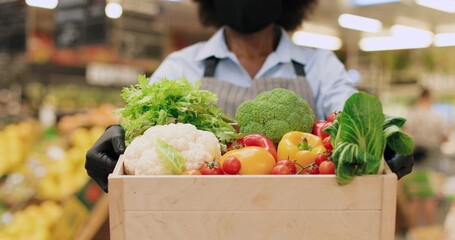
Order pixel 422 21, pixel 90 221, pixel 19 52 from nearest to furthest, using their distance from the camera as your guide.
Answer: pixel 90 221 < pixel 19 52 < pixel 422 21

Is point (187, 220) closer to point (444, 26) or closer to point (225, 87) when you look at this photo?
point (225, 87)

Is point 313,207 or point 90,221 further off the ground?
point 313,207

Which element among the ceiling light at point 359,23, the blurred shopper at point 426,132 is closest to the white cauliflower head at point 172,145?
the blurred shopper at point 426,132

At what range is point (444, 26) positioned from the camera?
9508 millimetres

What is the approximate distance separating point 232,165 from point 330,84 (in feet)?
3.20

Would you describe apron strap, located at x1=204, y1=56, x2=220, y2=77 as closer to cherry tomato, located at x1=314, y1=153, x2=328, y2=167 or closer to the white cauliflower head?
the white cauliflower head

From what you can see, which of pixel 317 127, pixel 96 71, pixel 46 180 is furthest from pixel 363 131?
pixel 96 71

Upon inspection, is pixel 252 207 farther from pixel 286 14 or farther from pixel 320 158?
pixel 286 14

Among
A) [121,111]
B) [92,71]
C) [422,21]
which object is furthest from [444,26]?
[121,111]

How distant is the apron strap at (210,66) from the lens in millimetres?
2223

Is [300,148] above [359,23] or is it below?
below

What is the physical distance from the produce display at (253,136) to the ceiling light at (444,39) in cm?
881

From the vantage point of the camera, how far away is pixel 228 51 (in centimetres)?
227

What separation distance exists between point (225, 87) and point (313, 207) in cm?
102
